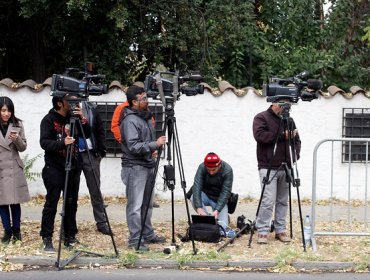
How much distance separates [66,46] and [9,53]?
1.76 meters

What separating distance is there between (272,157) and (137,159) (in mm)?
1667

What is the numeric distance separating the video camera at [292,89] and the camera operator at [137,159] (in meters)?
1.52

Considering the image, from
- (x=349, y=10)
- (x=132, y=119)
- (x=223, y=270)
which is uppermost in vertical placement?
(x=349, y=10)

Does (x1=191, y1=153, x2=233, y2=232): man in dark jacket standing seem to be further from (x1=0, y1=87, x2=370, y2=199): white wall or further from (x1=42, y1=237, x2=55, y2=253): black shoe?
(x1=0, y1=87, x2=370, y2=199): white wall

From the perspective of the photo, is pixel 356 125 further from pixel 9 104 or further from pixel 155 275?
pixel 9 104

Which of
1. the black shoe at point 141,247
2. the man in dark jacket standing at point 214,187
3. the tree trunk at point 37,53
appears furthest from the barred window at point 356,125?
the tree trunk at point 37,53

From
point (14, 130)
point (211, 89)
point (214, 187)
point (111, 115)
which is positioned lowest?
point (214, 187)

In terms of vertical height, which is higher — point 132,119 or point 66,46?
point 66,46

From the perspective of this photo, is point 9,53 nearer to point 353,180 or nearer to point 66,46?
point 66,46

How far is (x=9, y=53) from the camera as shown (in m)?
15.6

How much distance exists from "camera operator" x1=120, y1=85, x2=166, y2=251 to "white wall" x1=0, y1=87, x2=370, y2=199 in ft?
11.5

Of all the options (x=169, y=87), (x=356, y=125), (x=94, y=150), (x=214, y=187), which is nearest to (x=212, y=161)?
(x=214, y=187)

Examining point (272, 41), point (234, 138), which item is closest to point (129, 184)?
point (234, 138)

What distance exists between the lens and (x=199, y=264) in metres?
7.96
